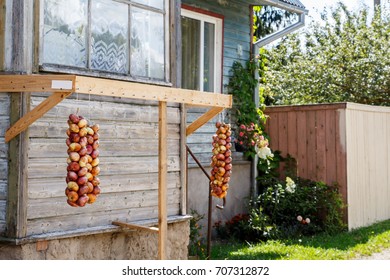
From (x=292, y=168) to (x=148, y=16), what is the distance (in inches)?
183

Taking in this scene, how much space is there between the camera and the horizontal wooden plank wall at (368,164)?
9.67m

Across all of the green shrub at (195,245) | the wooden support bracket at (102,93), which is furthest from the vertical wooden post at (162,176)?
the green shrub at (195,245)

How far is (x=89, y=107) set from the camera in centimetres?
575

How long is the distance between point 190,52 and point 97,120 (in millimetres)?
3593

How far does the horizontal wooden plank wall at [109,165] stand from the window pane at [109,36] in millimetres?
343

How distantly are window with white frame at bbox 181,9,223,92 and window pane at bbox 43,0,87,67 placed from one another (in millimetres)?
3385

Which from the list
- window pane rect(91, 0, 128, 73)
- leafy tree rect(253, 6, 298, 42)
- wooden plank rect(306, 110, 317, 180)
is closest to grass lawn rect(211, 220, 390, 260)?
wooden plank rect(306, 110, 317, 180)

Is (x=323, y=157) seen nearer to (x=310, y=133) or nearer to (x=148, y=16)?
(x=310, y=133)

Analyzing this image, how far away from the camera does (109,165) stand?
5.96 metres

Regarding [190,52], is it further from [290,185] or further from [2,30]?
[2,30]

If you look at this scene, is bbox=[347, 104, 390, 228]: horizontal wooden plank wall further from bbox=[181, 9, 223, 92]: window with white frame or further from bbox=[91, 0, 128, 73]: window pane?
bbox=[91, 0, 128, 73]: window pane

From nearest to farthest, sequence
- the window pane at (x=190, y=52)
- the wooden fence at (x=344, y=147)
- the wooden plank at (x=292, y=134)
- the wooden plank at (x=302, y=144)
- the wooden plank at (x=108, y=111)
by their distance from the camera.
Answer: the wooden plank at (x=108, y=111), the window pane at (x=190, y=52), the wooden fence at (x=344, y=147), the wooden plank at (x=302, y=144), the wooden plank at (x=292, y=134)

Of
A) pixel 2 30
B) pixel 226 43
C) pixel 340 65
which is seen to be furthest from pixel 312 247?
pixel 340 65

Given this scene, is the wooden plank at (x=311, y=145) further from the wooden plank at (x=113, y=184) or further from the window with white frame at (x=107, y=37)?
the window with white frame at (x=107, y=37)
